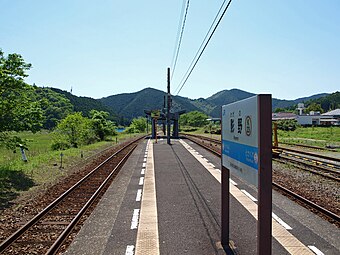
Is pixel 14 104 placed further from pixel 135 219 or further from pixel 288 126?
pixel 288 126

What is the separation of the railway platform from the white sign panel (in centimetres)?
149

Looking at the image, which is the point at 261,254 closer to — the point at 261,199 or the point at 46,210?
the point at 261,199

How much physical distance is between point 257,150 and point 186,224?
3431 mm

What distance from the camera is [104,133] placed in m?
48.7

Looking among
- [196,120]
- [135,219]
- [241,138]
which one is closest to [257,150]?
[241,138]

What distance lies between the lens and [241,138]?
4.64 meters

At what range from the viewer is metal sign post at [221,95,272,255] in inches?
149

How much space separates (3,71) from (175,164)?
8.54 m

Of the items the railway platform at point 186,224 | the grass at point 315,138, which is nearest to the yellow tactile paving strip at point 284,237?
the railway platform at point 186,224

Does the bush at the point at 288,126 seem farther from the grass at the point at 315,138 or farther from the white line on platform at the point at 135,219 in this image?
the white line on platform at the point at 135,219

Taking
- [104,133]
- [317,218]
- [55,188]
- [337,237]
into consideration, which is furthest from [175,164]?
[104,133]

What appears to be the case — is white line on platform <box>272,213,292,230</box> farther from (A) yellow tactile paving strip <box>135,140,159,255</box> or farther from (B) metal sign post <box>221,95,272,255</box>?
(A) yellow tactile paving strip <box>135,140,159,255</box>

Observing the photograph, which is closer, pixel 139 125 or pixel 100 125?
pixel 100 125

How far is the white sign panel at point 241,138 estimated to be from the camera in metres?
4.04
